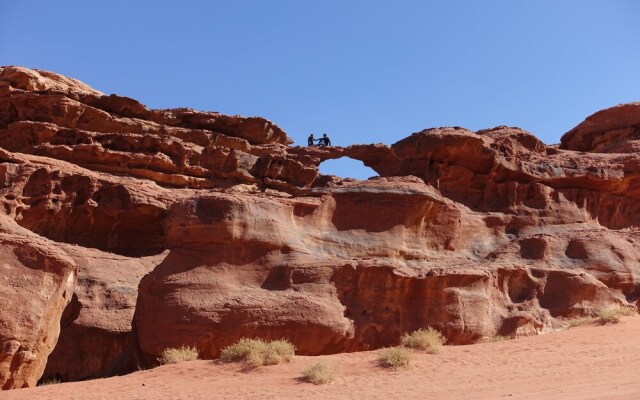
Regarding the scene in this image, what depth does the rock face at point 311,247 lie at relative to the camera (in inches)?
584

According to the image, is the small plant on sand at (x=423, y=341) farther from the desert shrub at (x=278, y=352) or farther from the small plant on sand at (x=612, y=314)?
the small plant on sand at (x=612, y=314)

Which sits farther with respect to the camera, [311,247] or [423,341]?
[311,247]

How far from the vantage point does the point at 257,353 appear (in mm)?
13750

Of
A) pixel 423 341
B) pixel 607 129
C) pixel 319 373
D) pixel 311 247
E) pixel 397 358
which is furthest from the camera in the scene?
pixel 607 129

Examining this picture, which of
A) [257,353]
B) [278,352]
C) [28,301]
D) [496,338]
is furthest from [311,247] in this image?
[28,301]

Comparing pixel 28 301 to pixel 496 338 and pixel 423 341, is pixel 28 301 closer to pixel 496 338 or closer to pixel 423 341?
pixel 423 341

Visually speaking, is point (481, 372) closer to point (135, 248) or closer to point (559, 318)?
point (559, 318)

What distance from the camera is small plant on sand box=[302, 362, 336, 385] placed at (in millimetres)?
12680

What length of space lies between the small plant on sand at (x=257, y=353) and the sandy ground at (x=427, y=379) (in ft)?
0.55

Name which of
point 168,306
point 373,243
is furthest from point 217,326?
point 373,243

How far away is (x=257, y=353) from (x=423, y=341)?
12.0ft

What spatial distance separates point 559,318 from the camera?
17359 millimetres

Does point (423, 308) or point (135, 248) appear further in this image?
point (135, 248)

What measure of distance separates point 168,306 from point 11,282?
318 centimetres
